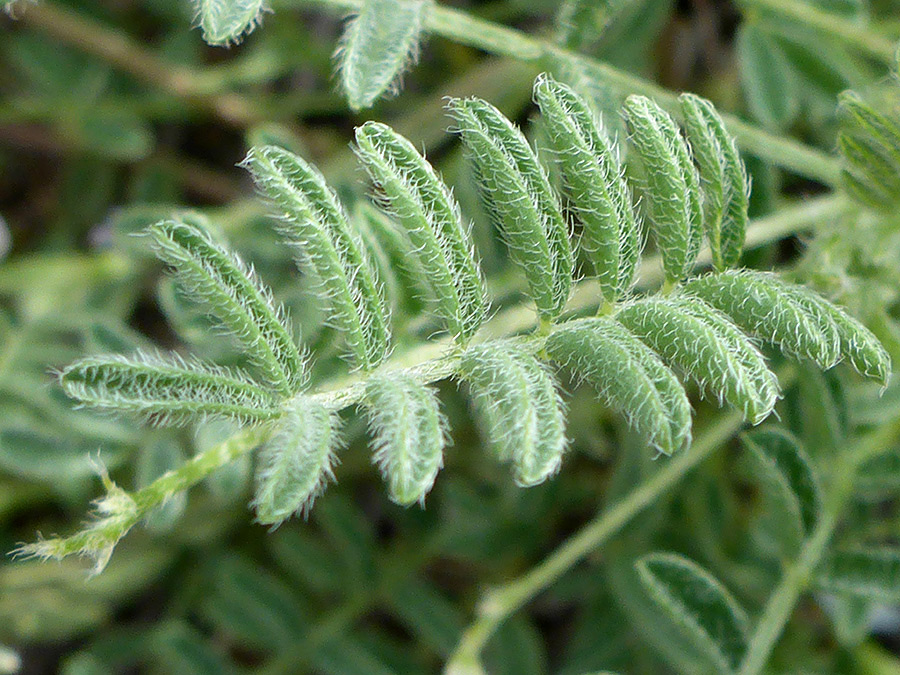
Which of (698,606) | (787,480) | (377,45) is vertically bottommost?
(698,606)

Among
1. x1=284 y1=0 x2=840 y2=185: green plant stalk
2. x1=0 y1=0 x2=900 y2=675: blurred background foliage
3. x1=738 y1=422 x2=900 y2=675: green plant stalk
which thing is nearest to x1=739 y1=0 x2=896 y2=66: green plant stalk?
x1=0 y1=0 x2=900 y2=675: blurred background foliage

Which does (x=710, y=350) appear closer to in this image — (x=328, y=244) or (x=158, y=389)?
(x=328, y=244)

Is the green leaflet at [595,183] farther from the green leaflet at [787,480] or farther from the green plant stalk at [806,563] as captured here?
the green plant stalk at [806,563]

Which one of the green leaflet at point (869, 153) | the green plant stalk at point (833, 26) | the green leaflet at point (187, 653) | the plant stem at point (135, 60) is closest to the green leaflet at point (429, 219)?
the green leaflet at point (869, 153)

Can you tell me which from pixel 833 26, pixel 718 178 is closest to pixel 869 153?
pixel 718 178

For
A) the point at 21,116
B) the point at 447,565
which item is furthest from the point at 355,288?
the point at 21,116
